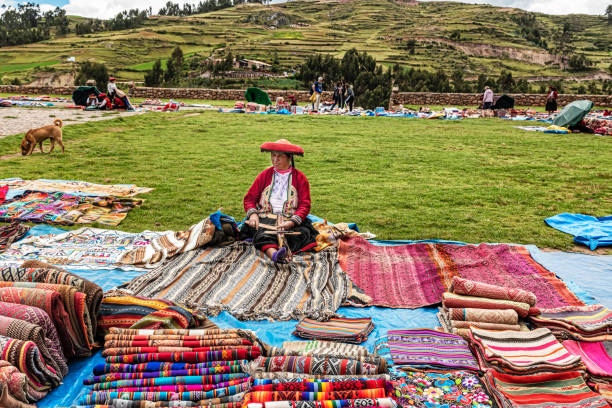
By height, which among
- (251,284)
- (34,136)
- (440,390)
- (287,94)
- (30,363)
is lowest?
(251,284)

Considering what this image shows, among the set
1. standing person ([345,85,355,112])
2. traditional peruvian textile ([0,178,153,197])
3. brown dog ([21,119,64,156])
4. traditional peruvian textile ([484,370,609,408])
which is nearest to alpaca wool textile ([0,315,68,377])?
traditional peruvian textile ([484,370,609,408])

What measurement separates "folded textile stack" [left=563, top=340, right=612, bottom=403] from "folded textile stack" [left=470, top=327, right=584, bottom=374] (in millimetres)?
195

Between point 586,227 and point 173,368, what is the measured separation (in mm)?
6165

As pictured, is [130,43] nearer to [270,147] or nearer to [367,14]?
[367,14]

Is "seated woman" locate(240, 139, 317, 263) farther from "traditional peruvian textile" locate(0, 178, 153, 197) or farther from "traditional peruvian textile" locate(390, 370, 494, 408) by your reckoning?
"traditional peruvian textile" locate(0, 178, 153, 197)

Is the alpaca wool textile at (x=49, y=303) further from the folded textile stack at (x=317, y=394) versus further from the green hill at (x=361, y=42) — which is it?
the green hill at (x=361, y=42)

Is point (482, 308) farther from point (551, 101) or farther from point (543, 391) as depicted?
point (551, 101)

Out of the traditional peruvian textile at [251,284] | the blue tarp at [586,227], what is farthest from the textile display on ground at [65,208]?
the blue tarp at [586,227]

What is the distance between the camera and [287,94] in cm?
2967

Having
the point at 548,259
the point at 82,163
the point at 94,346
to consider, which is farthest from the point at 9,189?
the point at 548,259

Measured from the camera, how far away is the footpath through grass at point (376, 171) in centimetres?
717

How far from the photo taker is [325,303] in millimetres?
4461

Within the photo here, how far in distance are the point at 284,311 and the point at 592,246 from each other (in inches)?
172

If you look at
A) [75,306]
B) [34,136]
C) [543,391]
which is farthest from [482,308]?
[34,136]
